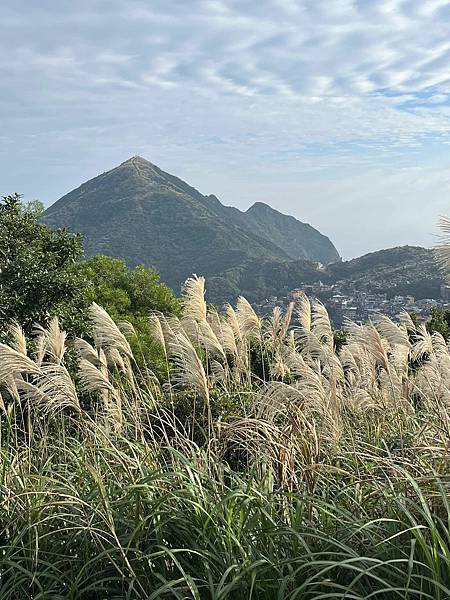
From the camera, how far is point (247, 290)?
6850 cm

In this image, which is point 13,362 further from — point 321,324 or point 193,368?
point 321,324

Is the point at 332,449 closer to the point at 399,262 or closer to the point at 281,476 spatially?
the point at 281,476

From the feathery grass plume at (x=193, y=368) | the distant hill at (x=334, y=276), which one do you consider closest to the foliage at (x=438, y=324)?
the feathery grass plume at (x=193, y=368)

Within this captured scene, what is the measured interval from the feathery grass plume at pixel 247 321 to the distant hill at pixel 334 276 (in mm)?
34469

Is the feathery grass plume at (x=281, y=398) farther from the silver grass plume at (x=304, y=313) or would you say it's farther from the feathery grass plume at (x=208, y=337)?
the silver grass plume at (x=304, y=313)

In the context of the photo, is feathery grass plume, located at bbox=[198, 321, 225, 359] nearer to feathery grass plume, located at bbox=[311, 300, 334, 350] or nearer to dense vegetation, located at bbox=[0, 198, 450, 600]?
dense vegetation, located at bbox=[0, 198, 450, 600]

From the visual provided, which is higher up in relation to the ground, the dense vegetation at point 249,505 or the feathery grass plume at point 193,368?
the feathery grass plume at point 193,368

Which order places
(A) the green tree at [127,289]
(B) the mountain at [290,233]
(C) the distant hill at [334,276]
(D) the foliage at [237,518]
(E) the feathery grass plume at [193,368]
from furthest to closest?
(B) the mountain at [290,233] < (C) the distant hill at [334,276] < (A) the green tree at [127,289] < (E) the feathery grass plume at [193,368] < (D) the foliage at [237,518]

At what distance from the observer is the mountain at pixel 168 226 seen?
9888 centimetres

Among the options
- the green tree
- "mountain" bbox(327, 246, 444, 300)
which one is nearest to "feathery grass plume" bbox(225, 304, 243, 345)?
the green tree

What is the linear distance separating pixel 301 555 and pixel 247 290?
217 feet

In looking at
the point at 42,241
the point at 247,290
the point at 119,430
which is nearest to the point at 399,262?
the point at 247,290

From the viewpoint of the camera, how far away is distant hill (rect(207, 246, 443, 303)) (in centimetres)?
4566

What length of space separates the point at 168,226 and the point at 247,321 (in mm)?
111845
